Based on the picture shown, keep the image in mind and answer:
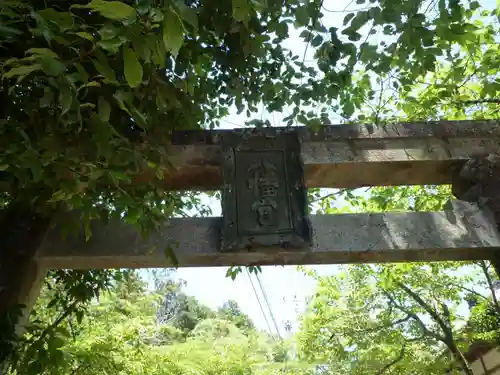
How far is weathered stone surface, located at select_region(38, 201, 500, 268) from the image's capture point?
2.52m

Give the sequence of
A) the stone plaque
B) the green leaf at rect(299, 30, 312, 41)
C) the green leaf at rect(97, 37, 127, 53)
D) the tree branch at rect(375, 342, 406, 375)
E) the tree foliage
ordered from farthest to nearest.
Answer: the tree branch at rect(375, 342, 406, 375)
the tree foliage
the green leaf at rect(299, 30, 312, 41)
the stone plaque
the green leaf at rect(97, 37, 127, 53)

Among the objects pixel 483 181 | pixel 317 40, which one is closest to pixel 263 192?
pixel 317 40

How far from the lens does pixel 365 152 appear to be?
9.15 ft

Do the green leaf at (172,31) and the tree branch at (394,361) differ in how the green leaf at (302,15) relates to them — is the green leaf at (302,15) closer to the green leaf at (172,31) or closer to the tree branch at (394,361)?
the green leaf at (172,31)

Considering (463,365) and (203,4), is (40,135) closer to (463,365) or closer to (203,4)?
(203,4)

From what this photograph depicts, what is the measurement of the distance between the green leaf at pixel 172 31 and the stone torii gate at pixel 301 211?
135 centimetres

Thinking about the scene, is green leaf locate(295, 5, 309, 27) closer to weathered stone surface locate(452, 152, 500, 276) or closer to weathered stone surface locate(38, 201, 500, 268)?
weathered stone surface locate(38, 201, 500, 268)

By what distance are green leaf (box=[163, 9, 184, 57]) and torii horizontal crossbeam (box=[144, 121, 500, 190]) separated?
1.57m

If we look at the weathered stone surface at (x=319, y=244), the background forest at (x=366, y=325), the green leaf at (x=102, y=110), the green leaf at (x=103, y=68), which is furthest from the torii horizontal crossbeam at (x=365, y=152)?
the background forest at (x=366, y=325)

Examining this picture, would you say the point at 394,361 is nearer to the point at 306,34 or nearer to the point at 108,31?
the point at 306,34

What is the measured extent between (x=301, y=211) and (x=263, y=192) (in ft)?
0.76

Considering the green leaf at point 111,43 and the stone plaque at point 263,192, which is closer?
the green leaf at point 111,43

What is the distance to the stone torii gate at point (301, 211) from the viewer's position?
2512mm

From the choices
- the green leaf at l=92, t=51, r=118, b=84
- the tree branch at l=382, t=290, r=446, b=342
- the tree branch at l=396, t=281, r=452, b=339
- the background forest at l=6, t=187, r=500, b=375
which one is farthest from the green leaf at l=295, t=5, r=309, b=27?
the tree branch at l=382, t=290, r=446, b=342
